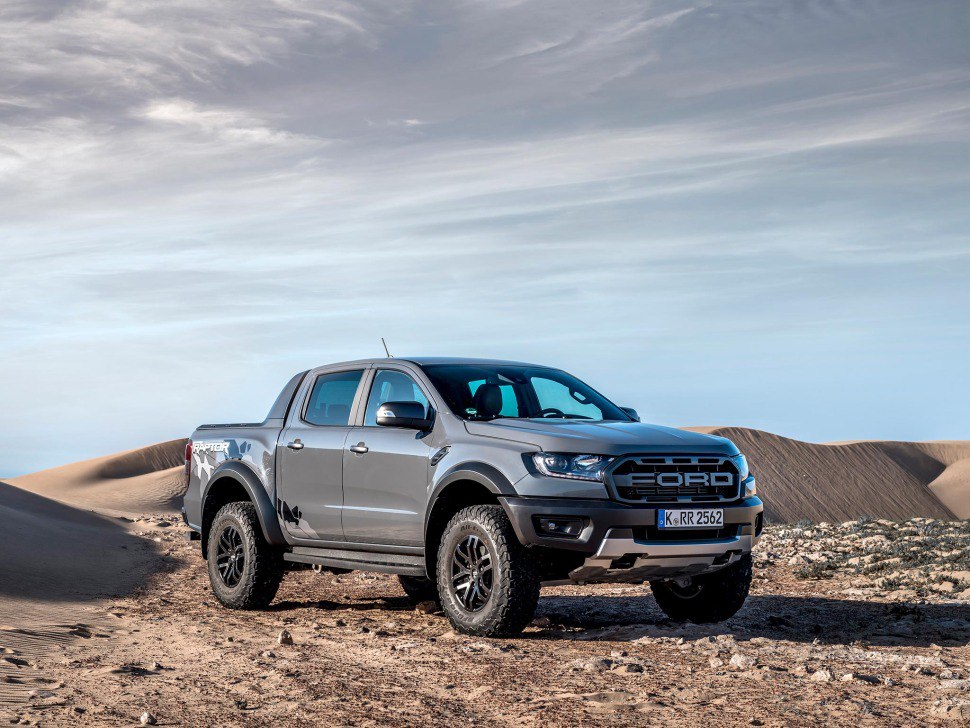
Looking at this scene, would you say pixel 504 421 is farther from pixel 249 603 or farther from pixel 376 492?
pixel 249 603

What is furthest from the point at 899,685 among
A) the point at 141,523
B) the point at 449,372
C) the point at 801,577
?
the point at 141,523

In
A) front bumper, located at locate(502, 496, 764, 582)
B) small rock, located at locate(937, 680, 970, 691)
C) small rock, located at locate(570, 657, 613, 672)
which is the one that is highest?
front bumper, located at locate(502, 496, 764, 582)

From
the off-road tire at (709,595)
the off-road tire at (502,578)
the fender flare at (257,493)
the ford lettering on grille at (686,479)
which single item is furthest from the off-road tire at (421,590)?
the ford lettering on grille at (686,479)

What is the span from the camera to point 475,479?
747 centimetres

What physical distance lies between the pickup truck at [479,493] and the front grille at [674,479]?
0.01 meters

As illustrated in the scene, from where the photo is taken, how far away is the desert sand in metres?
5.65

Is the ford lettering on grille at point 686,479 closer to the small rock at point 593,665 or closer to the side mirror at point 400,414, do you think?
the small rock at point 593,665

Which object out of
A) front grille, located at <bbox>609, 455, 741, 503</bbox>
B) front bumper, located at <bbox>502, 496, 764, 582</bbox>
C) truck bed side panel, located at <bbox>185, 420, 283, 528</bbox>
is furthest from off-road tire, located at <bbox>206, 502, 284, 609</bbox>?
front grille, located at <bbox>609, 455, 741, 503</bbox>

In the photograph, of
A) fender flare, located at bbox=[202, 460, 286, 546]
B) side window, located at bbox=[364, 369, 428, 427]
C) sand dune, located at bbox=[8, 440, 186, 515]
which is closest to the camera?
side window, located at bbox=[364, 369, 428, 427]

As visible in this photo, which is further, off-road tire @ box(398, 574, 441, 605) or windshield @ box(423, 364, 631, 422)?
off-road tire @ box(398, 574, 441, 605)

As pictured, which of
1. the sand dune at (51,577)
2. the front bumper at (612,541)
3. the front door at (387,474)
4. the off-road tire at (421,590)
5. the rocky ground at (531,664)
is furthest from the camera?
the off-road tire at (421,590)

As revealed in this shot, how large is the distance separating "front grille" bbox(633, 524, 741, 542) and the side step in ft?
5.55

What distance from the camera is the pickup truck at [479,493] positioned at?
720 cm

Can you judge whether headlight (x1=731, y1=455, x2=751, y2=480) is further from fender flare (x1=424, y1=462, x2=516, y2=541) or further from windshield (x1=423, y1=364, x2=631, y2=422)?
fender flare (x1=424, y1=462, x2=516, y2=541)
